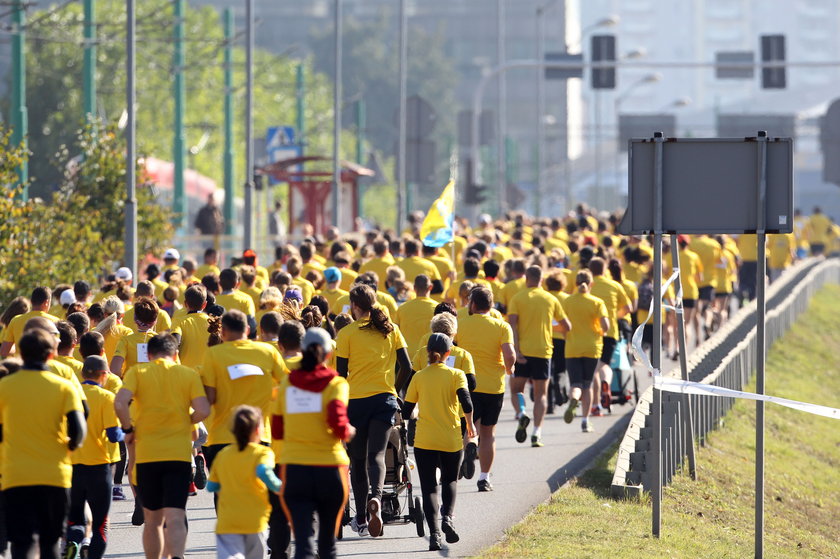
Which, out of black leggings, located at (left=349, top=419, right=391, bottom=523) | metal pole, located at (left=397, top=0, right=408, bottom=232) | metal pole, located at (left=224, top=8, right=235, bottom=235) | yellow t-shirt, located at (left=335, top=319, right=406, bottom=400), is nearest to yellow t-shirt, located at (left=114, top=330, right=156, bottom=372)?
yellow t-shirt, located at (left=335, top=319, right=406, bottom=400)

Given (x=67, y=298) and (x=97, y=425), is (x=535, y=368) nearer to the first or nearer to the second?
(x=67, y=298)

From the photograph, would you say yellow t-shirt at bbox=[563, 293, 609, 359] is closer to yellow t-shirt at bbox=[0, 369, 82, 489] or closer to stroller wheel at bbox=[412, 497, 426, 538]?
stroller wheel at bbox=[412, 497, 426, 538]

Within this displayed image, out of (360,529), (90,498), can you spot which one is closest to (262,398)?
(90,498)

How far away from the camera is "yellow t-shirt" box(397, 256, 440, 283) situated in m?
18.9

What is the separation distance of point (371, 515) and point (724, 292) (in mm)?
16561

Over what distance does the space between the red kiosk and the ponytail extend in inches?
1145

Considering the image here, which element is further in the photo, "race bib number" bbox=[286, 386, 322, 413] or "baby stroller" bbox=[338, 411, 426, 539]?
"baby stroller" bbox=[338, 411, 426, 539]

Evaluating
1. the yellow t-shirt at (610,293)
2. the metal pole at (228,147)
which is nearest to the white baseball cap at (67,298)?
the yellow t-shirt at (610,293)

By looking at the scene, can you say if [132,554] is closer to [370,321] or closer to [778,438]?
[370,321]

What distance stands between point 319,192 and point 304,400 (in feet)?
101

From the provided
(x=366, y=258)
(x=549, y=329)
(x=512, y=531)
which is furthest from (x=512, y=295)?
(x=512, y=531)

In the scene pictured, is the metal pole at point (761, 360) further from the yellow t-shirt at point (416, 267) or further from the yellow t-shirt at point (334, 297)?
the yellow t-shirt at point (416, 267)

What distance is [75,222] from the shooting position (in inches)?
946

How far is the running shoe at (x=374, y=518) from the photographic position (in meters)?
11.2
